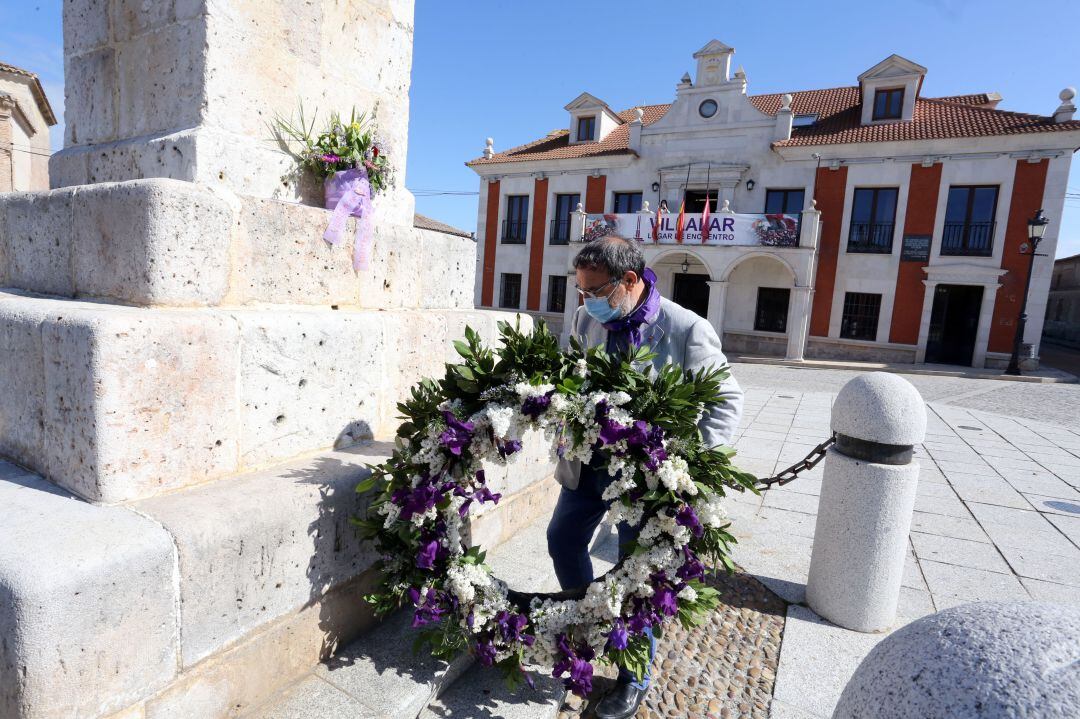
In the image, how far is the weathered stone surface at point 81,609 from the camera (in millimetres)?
1389

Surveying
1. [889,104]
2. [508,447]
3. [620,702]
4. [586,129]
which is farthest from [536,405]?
[586,129]

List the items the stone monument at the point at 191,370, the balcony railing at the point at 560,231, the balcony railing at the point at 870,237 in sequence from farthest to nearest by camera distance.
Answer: the balcony railing at the point at 560,231 < the balcony railing at the point at 870,237 < the stone monument at the point at 191,370

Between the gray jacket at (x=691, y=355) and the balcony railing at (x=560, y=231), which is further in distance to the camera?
the balcony railing at (x=560, y=231)

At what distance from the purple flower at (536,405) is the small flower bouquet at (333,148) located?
171 cm

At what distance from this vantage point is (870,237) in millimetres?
20125

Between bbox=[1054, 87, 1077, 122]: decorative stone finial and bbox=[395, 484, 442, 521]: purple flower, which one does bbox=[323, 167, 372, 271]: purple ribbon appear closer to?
bbox=[395, 484, 442, 521]: purple flower

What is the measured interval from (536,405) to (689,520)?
2.37 feet

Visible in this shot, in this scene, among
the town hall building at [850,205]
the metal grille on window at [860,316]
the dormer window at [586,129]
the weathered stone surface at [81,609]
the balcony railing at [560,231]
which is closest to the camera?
the weathered stone surface at [81,609]

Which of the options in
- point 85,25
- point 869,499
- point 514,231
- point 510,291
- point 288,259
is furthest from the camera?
point 510,291

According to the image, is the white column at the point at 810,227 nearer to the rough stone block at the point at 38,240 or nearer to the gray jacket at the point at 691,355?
the gray jacket at the point at 691,355

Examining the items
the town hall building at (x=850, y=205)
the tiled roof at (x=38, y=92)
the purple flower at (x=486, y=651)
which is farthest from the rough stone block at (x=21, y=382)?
the tiled roof at (x=38, y=92)

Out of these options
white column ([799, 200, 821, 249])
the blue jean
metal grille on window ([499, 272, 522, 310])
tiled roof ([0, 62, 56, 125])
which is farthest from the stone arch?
tiled roof ([0, 62, 56, 125])

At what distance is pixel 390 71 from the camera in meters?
3.46

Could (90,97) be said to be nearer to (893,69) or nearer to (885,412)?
(885,412)
